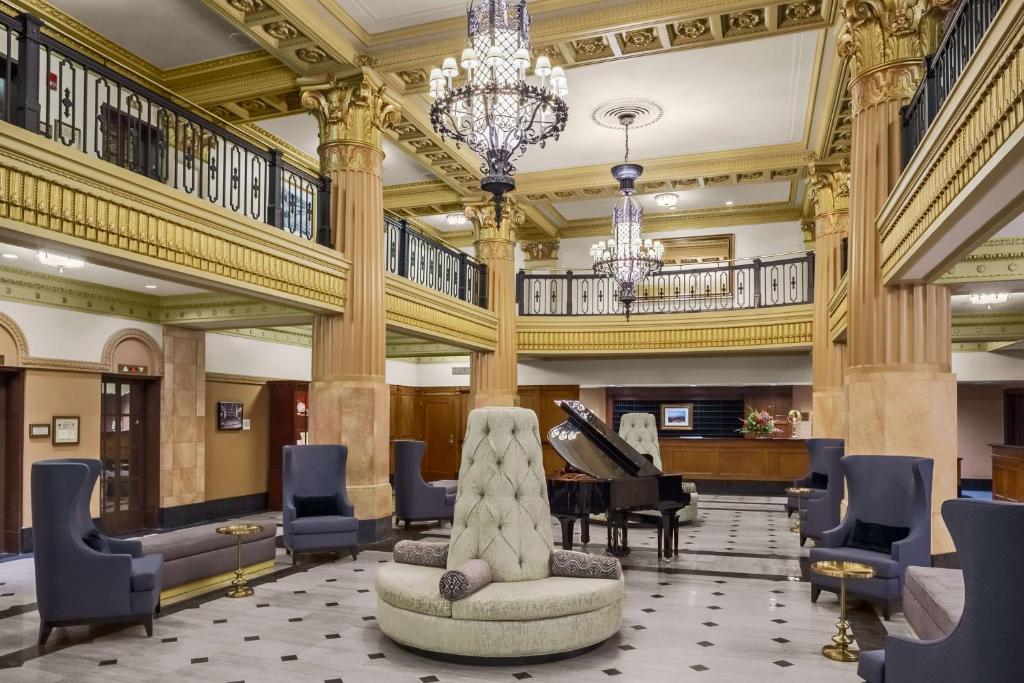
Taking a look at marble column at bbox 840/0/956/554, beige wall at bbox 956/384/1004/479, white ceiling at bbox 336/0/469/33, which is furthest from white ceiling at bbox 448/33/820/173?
beige wall at bbox 956/384/1004/479

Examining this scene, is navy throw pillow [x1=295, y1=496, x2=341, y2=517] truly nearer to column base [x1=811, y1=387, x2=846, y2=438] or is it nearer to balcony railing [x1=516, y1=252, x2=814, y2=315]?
balcony railing [x1=516, y1=252, x2=814, y2=315]

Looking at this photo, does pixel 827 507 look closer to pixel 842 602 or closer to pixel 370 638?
pixel 842 602

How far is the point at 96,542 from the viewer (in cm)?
562

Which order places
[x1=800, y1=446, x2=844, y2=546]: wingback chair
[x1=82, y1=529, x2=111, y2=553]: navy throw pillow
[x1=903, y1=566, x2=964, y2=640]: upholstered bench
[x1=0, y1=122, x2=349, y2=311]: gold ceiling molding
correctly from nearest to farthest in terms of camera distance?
[x1=903, y1=566, x2=964, y2=640]: upholstered bench → [x1=0, y1=122, x2=349, y2=311]: gold ceiling molding → [x1=82, y1=529, x2=111, y2=553]: navy throw pillow → [x1=800, y1=446, x2=844, y2=546]: wingback chair

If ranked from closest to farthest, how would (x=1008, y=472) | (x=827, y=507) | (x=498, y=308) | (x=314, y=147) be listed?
(x=827, y=507) < (x=314, y=147) < (x=1008, y=472) < (x=498, y=308)

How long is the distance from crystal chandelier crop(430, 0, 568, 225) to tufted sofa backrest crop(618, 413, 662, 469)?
5464 mm

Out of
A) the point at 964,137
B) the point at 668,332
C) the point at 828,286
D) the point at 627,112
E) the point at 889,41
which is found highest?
the point at 627,112

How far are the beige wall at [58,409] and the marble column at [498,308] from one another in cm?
618

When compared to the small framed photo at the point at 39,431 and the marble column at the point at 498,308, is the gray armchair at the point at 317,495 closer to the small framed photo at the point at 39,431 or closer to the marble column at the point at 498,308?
the small framed photo at the point at 39,431

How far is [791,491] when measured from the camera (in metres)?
9.84

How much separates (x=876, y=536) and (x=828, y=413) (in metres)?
6.80

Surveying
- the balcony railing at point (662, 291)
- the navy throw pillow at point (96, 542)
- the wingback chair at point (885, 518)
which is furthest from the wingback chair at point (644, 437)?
the navy throw pillow at point (96, 542)

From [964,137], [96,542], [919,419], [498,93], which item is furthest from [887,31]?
[96,542]

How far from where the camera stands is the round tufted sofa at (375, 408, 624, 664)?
458 centimetres
